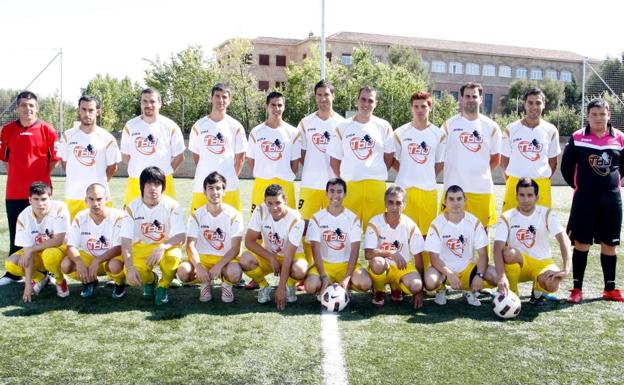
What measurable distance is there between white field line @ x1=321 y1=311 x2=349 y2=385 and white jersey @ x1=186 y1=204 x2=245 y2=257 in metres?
1.10

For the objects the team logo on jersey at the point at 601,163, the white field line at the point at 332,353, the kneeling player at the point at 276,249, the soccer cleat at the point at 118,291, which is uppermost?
the team logo on jersey at the point at 601,163

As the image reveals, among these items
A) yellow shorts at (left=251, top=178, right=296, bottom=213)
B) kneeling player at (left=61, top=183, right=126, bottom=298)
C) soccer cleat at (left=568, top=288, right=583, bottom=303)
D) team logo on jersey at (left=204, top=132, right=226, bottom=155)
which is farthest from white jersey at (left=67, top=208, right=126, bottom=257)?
soccer cleat at (left=568, top=288, right=583, bottom=303)

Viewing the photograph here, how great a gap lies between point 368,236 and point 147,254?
1.90m

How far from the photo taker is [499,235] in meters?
4.93

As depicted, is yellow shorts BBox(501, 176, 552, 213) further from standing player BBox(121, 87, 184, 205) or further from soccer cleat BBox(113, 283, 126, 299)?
soccer cleat BBox(113, 283, 126, 299)

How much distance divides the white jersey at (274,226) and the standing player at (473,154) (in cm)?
152

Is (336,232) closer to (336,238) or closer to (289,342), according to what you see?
(336,238)

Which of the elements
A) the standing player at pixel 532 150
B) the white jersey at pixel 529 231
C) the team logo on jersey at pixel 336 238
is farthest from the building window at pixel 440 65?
the team logo on jersey at pixel 336 238

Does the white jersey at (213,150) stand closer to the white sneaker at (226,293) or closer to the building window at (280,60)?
the white sneaker at (226,293)

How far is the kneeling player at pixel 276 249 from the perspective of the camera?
485 cm

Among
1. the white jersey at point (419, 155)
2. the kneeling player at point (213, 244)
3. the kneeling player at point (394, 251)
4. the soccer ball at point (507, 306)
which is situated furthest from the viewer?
the white jersey at point (419, 155)

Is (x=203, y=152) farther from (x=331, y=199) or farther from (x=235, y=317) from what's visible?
(x=235, y=317)

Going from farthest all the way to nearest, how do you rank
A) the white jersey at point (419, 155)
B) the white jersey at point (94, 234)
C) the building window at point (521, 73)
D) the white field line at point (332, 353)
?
the building window at point (521, 73) → the white jersey at point (419, 155) → the white jersey at point (94, 234) → the white field line at point (332, 353)

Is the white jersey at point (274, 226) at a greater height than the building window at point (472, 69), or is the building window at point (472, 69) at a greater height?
the building window at point (472, 69)
